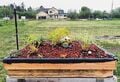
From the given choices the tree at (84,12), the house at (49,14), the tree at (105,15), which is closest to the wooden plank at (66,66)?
the tree at (84,12)

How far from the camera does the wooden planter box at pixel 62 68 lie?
3234 millimetres

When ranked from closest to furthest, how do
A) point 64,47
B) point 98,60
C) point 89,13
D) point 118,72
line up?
1. point 98,60
2. point 64,47
3. point 118,72
4. point 89,13

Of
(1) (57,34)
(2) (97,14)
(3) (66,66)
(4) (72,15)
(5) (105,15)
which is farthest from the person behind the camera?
(2) (97,14)

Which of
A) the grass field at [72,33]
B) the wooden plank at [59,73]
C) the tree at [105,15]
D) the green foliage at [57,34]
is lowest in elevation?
the grass field at [72,33]

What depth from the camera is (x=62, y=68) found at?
3.26 metres

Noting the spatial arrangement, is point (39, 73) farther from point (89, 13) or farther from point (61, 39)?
point (89, 13)

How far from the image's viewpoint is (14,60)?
130 inches

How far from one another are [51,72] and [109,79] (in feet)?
1.84

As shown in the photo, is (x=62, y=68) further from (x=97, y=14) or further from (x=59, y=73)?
(x=97, y=14)

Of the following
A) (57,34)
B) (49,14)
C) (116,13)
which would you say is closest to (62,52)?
(57,34)

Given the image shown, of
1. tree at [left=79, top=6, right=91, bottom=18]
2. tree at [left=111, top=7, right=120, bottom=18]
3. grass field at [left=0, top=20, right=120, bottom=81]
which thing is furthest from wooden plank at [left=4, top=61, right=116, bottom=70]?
tree at [left=79, top=6, right=91, bottom=18]

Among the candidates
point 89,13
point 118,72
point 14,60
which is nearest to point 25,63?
point 14,60

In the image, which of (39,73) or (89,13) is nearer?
(39,73)

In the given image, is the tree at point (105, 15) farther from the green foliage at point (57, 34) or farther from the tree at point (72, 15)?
the green foliage at point (57, 34)
